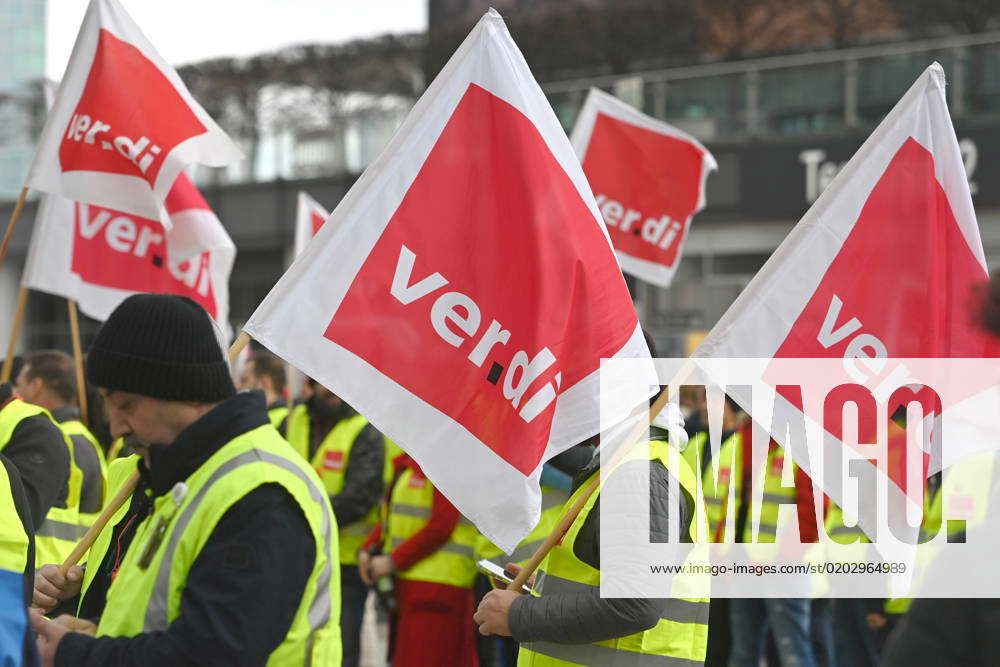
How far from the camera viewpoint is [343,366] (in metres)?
3.91

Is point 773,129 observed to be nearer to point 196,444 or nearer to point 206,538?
Result: point 196,444

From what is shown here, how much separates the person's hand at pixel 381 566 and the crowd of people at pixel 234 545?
0.7 inches

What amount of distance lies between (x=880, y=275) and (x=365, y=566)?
3.56 metres

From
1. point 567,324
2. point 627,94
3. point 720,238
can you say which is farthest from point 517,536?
point 720,238

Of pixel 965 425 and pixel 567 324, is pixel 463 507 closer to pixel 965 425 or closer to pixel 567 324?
pixel 567 324

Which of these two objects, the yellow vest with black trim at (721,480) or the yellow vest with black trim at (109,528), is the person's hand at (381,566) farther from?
the yellow vest with black trim at (109,528)

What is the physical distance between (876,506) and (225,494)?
2.24 m

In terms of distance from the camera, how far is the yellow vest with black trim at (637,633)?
394 centimetres

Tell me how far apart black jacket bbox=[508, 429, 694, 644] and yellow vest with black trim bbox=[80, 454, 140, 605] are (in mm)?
1179

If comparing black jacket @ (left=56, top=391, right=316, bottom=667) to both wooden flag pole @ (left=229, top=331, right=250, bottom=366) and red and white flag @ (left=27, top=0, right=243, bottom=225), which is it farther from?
red and white flag @ (left=27, top=0, right=243, bottom=225)

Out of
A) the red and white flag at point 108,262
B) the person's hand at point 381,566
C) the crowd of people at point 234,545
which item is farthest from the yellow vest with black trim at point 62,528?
the person's hand at point 381,566

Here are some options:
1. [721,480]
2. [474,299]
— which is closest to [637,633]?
[474,299]

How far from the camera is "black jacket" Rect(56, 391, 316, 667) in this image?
276 centimetres

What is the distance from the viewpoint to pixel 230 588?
9.09ft
